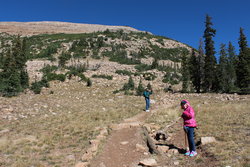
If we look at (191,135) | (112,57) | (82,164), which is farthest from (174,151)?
(112,57)

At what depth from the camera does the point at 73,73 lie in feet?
98.3

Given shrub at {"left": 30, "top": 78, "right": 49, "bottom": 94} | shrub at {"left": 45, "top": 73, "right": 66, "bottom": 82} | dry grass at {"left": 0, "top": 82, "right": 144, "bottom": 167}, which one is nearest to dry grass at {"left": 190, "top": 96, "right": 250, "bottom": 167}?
dry grass at {"left": 0, "top": 82, "right": 144, "bottom": 167}

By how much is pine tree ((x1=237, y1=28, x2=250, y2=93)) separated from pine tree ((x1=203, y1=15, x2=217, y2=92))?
147 inches

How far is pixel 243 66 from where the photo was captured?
2539 centimetres

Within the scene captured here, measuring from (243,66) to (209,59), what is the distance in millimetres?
5161

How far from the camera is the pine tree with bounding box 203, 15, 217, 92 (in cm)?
2542

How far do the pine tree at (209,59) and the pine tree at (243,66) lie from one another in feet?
12.3

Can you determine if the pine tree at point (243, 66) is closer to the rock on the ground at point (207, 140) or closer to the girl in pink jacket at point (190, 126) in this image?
the rock on the ground at point (207, 140)

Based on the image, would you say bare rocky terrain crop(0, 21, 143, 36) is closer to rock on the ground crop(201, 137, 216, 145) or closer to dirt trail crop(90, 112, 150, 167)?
dirt trail crop(90, 112, 150, 167)

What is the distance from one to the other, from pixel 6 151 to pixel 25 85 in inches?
739

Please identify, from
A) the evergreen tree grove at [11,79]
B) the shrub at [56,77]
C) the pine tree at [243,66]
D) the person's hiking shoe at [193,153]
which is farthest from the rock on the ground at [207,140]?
the shrub at [56,77]

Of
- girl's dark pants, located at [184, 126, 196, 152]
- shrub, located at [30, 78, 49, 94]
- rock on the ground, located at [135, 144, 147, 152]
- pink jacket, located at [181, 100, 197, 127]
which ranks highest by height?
shrub, located at [30, 78, 49, 94]

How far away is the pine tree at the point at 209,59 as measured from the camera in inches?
1001

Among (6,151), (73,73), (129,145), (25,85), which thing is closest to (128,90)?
(73,73)
